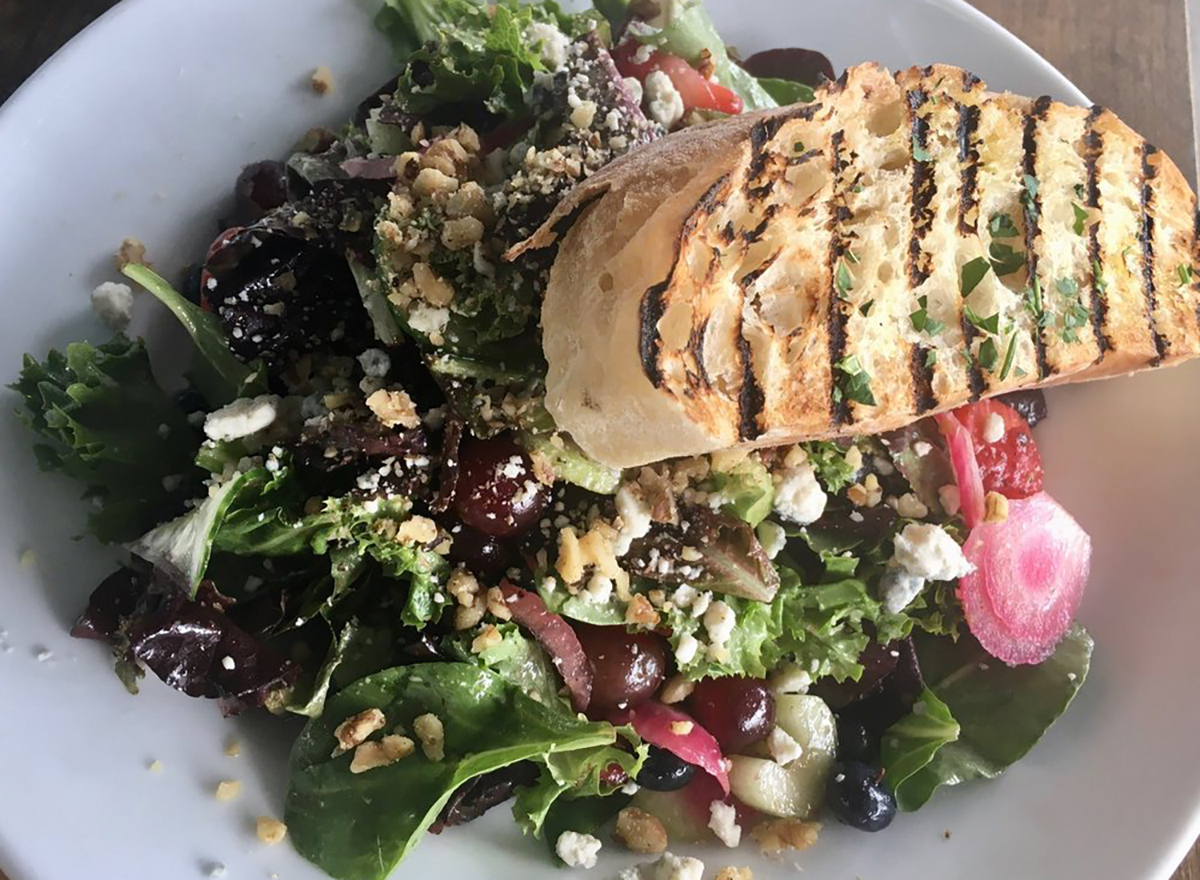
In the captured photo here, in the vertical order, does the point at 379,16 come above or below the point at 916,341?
above

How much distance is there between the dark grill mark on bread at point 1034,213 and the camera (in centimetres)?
190

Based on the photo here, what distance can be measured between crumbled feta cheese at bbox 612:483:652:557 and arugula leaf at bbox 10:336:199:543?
892 mm

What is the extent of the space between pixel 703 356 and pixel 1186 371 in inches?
52.5

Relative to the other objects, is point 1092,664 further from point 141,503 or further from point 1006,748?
point 141,503

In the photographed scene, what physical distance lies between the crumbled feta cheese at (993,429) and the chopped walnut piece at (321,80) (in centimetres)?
166

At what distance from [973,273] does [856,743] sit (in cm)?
106

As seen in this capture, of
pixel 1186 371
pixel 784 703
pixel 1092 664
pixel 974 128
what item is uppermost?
pixel 974 128

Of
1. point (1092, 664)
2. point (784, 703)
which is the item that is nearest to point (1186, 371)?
point (1092, 664)

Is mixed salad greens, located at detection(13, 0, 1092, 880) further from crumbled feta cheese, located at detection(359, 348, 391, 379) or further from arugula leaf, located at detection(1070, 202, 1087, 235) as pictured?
arugula leaf, located at detection(1070, 202, 1087, 235)

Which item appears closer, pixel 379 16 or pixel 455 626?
pixel 455 626

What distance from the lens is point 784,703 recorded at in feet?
7.33

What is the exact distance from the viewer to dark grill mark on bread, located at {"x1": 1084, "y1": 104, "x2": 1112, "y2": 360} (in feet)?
6.47

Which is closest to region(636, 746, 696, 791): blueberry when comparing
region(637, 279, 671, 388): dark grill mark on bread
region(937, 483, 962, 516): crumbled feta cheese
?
region(937, 483, 962, 516): crumbled feta cheese

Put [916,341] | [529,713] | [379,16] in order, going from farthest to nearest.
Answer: [379,16]
[529,713]
[916,341]
